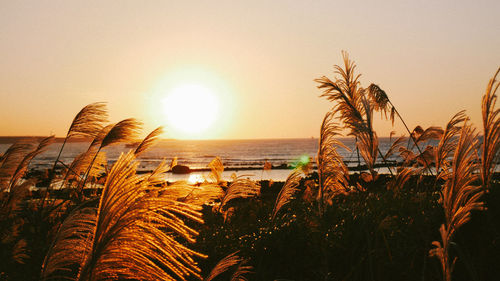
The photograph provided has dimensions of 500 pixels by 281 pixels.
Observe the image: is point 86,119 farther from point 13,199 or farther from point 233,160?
point 233,160

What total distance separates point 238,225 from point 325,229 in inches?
89.0

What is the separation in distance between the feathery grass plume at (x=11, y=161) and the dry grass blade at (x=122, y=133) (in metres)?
1.48

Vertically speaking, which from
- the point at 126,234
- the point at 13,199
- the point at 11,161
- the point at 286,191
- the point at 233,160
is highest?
the point at 11,161

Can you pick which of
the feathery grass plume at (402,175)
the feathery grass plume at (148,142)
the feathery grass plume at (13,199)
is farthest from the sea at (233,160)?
the feathery grass plume at (13,199)

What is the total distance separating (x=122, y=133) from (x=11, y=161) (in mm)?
1813

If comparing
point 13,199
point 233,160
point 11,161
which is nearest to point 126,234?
point 13,199

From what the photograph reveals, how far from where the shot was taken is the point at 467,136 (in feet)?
9.11

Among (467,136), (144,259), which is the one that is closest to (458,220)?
(467,136)

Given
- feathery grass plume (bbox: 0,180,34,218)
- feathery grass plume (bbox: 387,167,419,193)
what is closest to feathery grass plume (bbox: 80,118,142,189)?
feathery grass plume (bbox: 0,180,34,218)

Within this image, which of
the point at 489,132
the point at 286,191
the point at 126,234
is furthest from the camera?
the point at 286,191

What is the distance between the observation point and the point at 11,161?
547 centimetres

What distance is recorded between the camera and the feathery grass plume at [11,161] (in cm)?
541

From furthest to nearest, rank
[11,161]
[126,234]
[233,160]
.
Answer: [233,160] → [11,161] → [126,234]

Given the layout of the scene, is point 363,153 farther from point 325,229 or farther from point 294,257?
point 294,257
